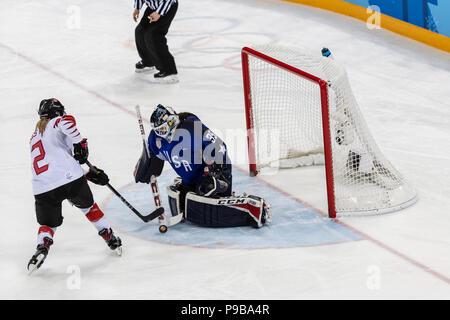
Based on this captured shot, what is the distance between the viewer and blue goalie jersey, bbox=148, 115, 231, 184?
5.00 meters

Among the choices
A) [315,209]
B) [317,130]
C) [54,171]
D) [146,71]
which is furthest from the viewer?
[146,71]

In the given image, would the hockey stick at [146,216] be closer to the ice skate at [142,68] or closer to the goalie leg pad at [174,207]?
the goalie leg pad at [174,207]

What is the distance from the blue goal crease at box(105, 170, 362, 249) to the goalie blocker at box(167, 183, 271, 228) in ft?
0.15

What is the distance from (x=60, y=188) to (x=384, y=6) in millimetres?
6102

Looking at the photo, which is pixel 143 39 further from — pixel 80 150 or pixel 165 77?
pixel 80 150

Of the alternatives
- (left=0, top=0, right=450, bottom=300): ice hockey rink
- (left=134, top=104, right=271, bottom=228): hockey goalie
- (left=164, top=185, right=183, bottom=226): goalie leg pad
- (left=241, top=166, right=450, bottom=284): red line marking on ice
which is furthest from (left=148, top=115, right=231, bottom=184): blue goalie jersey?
(left=241, top=166, right=450, bottom=284): red line marking on ice

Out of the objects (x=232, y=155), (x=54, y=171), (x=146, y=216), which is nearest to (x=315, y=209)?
(x=146, y=216)

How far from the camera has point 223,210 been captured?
5.07 metres

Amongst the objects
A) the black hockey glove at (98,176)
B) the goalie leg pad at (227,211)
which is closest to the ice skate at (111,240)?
the black hockey glove at (98,176)

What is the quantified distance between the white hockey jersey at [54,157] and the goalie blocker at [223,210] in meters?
0.79

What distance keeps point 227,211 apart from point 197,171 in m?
0.31

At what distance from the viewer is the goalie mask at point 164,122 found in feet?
16.2

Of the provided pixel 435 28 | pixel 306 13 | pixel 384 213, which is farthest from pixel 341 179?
pixel 306 13

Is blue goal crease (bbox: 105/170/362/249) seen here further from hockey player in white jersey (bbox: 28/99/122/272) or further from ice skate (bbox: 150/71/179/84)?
Answer: ice skate (bbox: 150/71/179/84)
